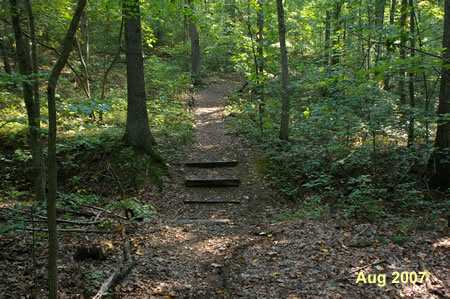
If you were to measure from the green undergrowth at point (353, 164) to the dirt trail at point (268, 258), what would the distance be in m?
0.90

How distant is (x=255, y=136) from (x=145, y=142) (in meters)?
4.69

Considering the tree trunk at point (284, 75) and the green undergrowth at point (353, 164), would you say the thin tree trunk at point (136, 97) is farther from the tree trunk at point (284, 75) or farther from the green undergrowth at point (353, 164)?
the tree trunk at point (284, 75)

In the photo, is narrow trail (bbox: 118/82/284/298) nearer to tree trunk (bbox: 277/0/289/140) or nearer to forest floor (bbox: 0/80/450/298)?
forest floor (bbox: 0/80/450/298)

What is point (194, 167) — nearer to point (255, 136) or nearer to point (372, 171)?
point (255, 136)

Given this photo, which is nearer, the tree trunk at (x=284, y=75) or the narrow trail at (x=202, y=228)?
the narrow trail at (x=202, y=228)

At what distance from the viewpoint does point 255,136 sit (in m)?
11.7

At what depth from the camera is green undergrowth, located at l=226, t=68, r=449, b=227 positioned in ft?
20.3

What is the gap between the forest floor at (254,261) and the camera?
3.23m

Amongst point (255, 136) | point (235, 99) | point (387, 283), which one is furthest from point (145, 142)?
point (235, 99)

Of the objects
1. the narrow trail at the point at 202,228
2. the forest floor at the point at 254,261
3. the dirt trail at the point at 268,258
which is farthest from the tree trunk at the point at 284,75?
the forest floor at the point at 254,261

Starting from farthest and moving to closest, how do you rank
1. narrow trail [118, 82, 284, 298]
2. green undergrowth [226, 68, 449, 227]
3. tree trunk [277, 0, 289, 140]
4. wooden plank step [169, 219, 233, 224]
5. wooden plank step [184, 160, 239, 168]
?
tree trunk [277, 0, 289, 140], wooden plank step [184, 160, 239, 168], wooden plank step [169, 219, 233, 224], green undergrowth [226, 68, 449, 227], narrow trail [118, 82, 284, 298]

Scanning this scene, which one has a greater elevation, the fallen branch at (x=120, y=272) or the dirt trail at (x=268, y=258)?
the fallen branch at (x=120, y=272)
